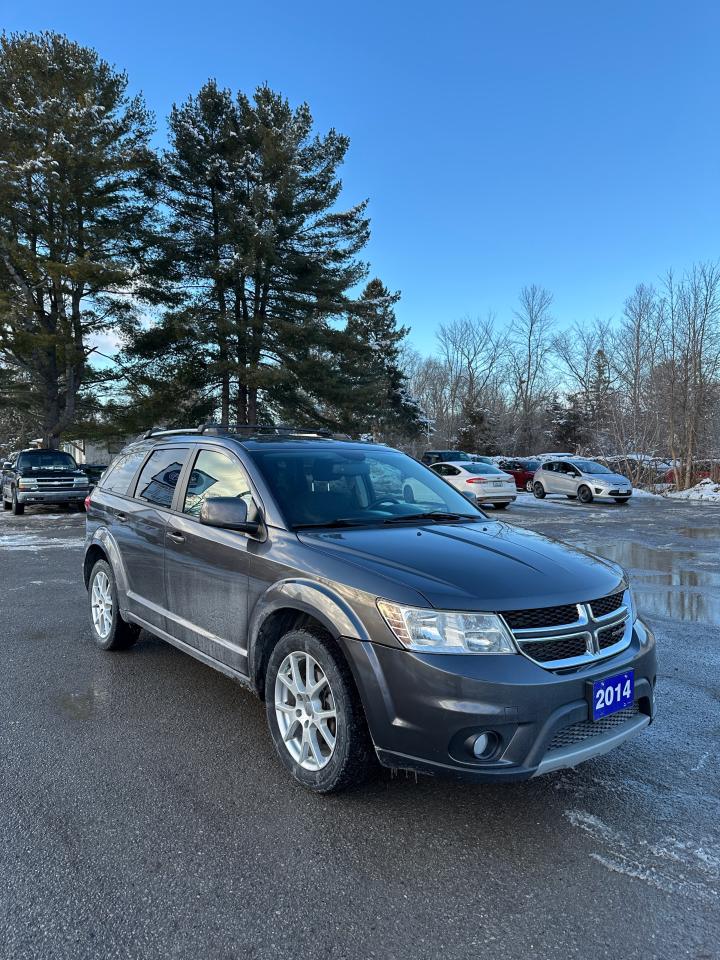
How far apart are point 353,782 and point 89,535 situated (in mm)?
3663

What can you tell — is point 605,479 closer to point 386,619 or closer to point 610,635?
point 610,635

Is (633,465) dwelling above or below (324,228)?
below

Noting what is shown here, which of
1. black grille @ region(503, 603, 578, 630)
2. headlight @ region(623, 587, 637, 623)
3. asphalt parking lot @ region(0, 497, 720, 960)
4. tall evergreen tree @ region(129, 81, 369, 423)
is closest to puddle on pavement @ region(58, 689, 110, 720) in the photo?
asphalt parking lot @ region(0, 497, 720, 960)

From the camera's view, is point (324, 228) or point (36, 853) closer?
point (36, 853)

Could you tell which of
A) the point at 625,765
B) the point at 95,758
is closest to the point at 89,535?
the point at 95,758

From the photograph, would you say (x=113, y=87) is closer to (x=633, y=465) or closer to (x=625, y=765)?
(x=633, y=465)

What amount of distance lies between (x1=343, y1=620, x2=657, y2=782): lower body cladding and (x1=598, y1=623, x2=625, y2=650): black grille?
0.68ft

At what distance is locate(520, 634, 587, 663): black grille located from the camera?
8.86ft

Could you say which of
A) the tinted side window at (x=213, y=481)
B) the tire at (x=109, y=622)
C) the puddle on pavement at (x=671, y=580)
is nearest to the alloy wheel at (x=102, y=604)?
the tire at (x=109, y=622)

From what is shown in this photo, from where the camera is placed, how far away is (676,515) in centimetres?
1927

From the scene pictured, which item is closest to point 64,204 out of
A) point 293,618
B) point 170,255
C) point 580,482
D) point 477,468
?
point 170,255

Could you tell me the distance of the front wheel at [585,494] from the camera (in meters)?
24.0

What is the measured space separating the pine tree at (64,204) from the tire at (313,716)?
909 inches

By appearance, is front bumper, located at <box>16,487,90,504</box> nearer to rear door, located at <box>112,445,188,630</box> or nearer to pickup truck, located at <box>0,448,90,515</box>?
pickup truck, located at <box>0,448,90,515</box>
